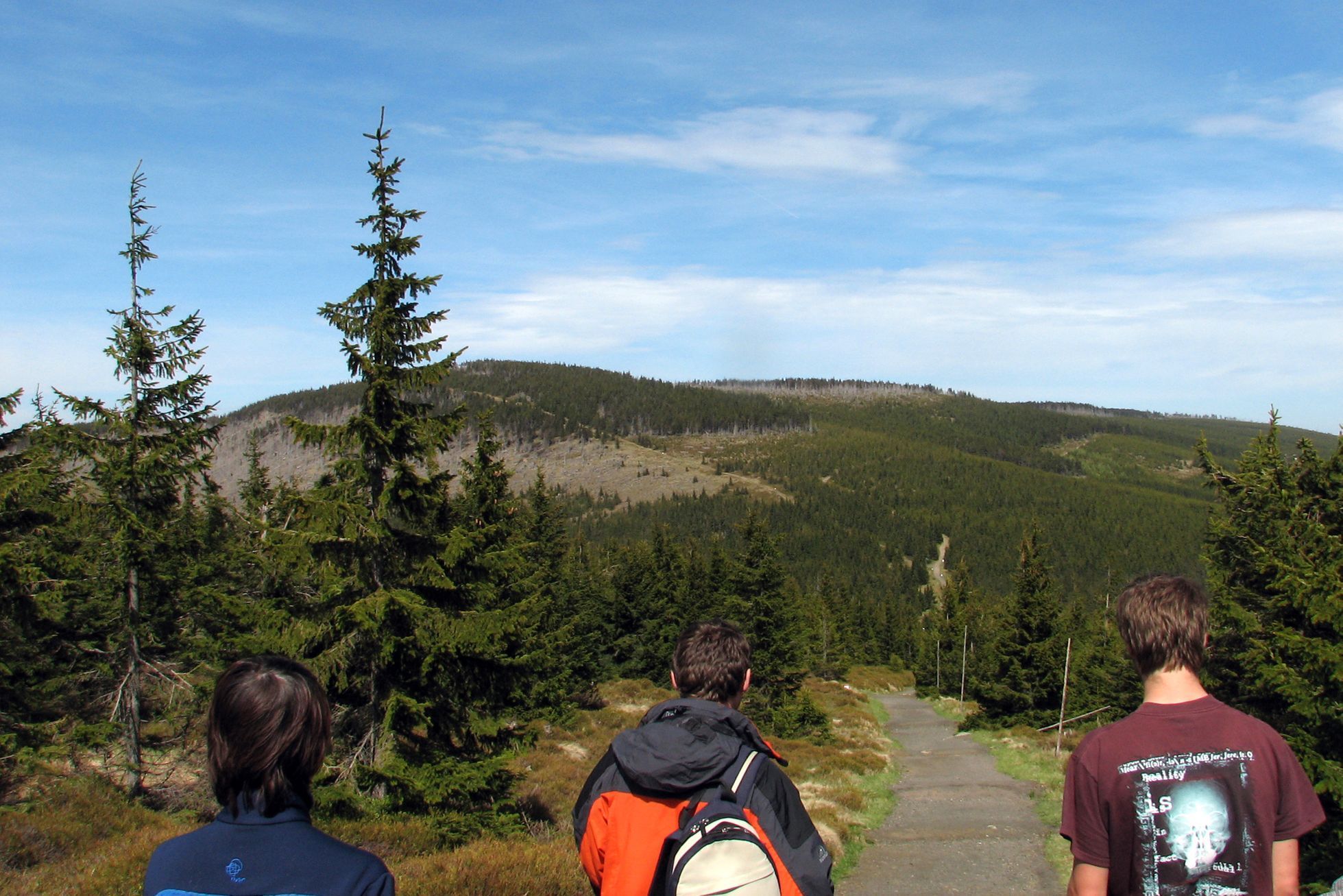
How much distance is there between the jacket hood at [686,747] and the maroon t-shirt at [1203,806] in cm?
124

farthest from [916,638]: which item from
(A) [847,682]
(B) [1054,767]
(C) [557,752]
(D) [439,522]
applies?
(D) [439,522]

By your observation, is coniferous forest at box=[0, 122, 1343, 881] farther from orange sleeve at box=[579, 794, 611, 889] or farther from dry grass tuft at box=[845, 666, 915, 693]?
dry grass tuft at box=[845, 666, 915, 693]

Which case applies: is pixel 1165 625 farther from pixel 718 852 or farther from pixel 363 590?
pixel 363 590

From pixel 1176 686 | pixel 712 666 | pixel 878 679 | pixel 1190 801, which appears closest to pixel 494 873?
pixel 712 666

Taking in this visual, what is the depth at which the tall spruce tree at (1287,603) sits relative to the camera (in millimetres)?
13680

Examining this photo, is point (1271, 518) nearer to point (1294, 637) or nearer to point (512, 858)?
point (1294, 637)

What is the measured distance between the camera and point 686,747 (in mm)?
3189

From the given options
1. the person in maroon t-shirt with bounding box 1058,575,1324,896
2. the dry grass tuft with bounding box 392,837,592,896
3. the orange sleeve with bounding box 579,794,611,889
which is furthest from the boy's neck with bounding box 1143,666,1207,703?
the dry grass tuft with bounding box 392,837,592,896

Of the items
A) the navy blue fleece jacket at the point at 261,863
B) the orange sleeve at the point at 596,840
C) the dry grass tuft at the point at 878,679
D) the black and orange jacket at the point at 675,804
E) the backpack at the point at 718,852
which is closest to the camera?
the navy blue fleece jacket at the point at 261,863

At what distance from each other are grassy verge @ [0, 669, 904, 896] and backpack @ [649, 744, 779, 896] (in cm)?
495

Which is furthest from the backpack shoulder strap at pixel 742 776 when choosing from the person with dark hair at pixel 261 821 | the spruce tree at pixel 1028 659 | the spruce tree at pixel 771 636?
the spruce tree at pixel 1028 659

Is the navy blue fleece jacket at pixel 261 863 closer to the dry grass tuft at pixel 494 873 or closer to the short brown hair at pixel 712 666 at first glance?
the short brown hair at pixel 712 666

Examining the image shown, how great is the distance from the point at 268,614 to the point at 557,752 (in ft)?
47.0

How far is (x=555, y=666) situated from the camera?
Result: 27688 millimetres
